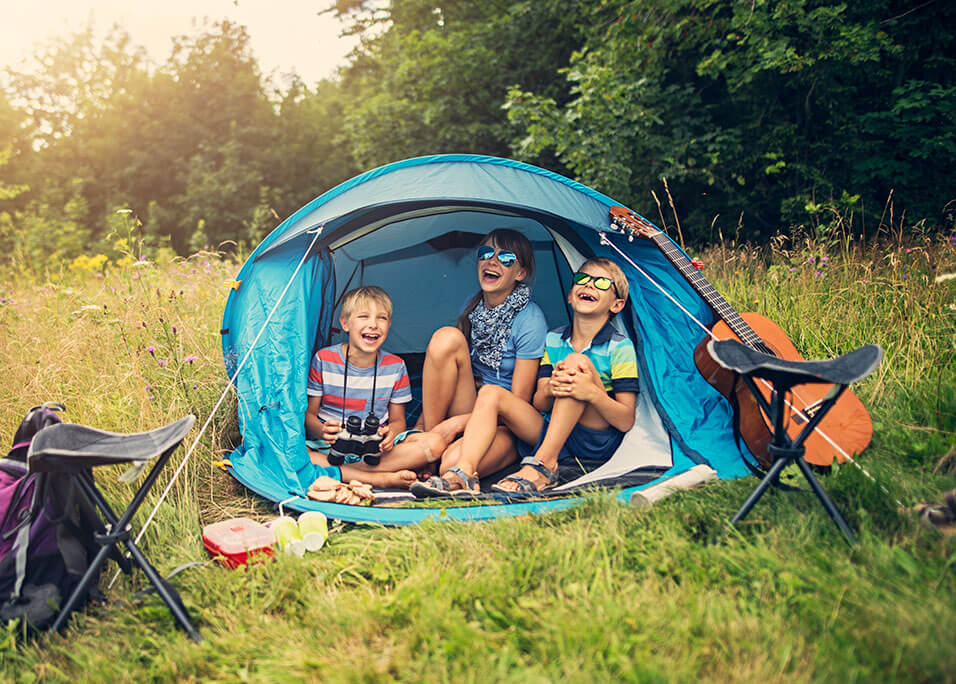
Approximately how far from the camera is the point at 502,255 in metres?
2.97

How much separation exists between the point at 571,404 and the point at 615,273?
67cm

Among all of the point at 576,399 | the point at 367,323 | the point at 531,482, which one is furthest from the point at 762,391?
the point at 367,323

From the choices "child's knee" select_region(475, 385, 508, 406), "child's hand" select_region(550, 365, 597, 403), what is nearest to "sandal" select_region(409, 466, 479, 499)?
"child's knee" select_region(475, 385, 508, 406)

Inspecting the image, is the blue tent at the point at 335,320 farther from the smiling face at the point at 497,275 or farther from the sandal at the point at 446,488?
the smiling face at the point at 497,275

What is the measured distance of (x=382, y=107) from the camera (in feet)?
38.3

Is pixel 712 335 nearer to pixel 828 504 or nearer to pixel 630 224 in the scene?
pixel 630 224

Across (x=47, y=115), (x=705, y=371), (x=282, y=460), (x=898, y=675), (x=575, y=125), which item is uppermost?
(x=47, y=115)

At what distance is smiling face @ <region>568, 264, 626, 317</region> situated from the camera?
2.78 m

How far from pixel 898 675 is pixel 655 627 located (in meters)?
0.51

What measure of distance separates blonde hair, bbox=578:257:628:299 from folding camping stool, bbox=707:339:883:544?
927 mm


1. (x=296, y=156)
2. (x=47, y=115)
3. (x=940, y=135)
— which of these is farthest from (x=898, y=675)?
(x=47, y=115)

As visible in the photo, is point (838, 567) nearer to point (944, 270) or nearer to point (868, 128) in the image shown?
point (944, 270)

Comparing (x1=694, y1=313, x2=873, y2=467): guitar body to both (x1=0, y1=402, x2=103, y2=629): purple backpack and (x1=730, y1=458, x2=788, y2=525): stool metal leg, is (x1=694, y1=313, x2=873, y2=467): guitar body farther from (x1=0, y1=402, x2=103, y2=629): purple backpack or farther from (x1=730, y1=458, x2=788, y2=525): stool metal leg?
(x1=0, y1=402, x2=103, y2=629): purple backpack

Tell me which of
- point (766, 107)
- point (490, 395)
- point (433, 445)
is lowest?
point (433, 445)
